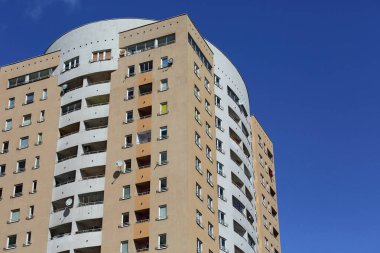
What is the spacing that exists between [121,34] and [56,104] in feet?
38.0

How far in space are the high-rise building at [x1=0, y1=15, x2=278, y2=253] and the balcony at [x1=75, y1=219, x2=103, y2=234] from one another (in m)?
0.15

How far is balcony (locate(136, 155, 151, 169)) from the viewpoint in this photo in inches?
3228

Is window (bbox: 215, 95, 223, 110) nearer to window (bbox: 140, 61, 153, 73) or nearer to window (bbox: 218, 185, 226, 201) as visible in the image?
window (bbox: 140, 61, 153, 73)

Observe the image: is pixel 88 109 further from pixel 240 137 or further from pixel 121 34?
pixel 240 137

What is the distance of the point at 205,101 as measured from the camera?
8969 centimetres

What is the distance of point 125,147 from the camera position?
275 ft

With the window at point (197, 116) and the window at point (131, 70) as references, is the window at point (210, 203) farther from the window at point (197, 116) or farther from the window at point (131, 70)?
the window at point (131, 70)

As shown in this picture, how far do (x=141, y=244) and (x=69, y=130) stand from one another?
1908 centimetres

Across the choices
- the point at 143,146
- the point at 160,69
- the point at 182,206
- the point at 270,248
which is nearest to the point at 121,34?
the point at 160,69

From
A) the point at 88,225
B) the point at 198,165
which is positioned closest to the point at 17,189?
the point at 88,225

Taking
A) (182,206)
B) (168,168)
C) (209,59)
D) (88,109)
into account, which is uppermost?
(209,59)

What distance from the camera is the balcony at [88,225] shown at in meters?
81.2

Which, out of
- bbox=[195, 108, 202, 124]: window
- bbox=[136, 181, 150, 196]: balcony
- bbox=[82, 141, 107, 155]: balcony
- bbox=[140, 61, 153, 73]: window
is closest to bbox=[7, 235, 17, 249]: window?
bbox=[82, 141, 107, 155]: balcony

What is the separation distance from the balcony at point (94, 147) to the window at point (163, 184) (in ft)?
30.9
